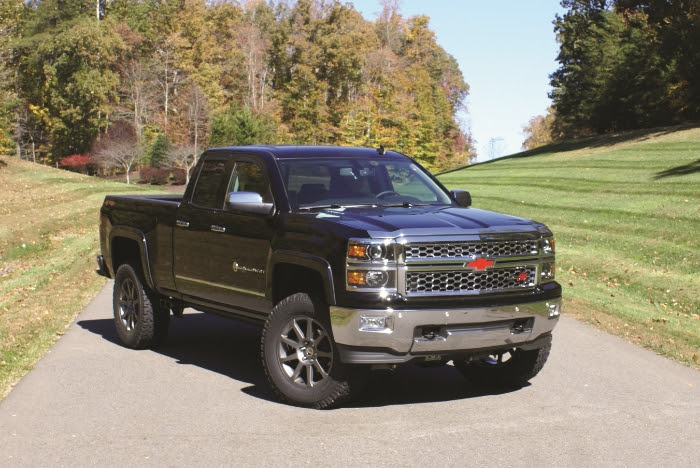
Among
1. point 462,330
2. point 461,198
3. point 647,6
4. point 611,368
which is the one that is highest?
point 647,6

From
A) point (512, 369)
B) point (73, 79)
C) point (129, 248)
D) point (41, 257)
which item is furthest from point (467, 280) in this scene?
point (73, 79)

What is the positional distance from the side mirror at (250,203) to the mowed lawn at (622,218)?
158 inches

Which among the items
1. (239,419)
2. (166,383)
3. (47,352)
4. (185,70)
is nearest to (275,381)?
(239,419)

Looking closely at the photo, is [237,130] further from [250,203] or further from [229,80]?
[250,203]

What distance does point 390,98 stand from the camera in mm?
66938

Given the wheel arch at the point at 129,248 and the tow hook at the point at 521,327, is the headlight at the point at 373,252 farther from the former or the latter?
the wheel arch at the point at 129,248

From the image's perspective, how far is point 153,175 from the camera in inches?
2758

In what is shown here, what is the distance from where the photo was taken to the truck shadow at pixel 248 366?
774 cm

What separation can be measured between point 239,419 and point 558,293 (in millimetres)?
2677

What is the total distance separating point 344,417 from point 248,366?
2.21 meters

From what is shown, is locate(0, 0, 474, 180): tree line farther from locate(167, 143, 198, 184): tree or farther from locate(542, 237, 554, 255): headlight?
locate(542, 237, 554, 255): headlight

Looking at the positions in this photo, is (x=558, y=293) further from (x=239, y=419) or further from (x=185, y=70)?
(x=185, y=70)

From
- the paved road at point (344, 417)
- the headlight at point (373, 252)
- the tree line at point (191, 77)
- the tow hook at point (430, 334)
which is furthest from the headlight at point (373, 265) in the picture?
the tree line at point (191, 77)

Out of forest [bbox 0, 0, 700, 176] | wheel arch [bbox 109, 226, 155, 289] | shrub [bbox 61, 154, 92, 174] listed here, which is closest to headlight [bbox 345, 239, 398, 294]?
wheel arch [bbox 109, 226, 155, 289]
